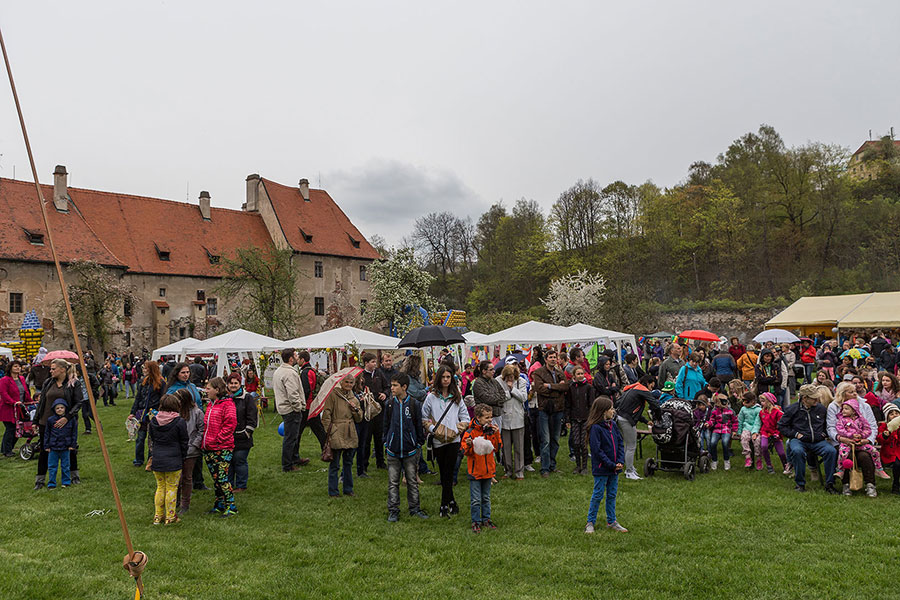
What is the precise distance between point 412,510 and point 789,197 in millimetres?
48236

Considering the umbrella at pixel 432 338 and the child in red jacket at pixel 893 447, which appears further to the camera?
the umbrella at pixel 432 338

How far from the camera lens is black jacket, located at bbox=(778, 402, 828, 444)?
27.6 ft

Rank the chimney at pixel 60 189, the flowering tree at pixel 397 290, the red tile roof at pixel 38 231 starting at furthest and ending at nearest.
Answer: the flowering tree at pixel 397 290 → the chimney at pixel 60 189 → the red tile roof at pixel 38 231

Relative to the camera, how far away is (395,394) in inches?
286

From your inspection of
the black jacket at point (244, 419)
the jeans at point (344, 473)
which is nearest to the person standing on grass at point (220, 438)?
the black jacket at point (244, 419)

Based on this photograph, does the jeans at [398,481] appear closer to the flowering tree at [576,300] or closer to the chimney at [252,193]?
the flowering tree at [576,300]

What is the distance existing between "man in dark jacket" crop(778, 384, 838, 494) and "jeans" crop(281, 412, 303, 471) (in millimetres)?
7451

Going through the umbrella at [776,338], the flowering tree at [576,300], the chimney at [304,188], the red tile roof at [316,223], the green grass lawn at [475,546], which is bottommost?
the green grass lawn at [475,546]

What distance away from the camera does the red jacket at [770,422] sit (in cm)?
Result: 930

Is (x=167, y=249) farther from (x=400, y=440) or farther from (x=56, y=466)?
(x=400, y=440)

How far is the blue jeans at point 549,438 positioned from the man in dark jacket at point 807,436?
3.32m

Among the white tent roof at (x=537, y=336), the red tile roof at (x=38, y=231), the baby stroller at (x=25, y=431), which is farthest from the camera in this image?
the red tile roof at (x=38, y=231)

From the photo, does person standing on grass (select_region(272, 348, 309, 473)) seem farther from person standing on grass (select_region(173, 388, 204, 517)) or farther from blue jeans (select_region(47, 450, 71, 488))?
blue jeans (select_region(47, 450, 71, 488))

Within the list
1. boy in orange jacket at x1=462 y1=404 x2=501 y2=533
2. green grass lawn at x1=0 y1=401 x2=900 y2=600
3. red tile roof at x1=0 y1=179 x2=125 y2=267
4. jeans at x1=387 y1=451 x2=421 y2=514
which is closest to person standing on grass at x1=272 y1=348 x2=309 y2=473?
green grass lawn at x1=0 y1=401 x2=900 y2=600
